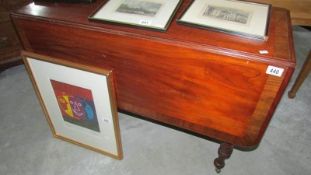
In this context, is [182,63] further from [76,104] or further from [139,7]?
[76,104]

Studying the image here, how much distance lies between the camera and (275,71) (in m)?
→ 0.76

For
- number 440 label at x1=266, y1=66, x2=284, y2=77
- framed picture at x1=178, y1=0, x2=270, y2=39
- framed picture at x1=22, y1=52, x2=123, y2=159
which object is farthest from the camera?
framed picture at x1=22, y1=52, x2=123, y2=159

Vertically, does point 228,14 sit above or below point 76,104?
above

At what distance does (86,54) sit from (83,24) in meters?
0.13

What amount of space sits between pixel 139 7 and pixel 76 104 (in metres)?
0.53

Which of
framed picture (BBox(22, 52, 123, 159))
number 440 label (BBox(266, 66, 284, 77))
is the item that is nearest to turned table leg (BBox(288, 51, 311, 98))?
number 440 label (BBox(266, 66, 284, 77))

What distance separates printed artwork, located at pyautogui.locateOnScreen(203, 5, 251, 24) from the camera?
0.92m

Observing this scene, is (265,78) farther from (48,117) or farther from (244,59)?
(48,117)

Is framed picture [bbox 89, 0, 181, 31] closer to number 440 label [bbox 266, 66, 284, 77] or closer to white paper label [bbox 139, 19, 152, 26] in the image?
white paper label [bbox 139, 19, 152, 26]

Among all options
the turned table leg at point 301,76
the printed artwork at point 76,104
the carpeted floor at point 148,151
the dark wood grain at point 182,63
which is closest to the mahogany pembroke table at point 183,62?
the dark wood grain at point 182,63

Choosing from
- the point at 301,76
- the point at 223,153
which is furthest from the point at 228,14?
the point at 301,76

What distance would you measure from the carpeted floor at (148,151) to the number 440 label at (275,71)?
0.68 m

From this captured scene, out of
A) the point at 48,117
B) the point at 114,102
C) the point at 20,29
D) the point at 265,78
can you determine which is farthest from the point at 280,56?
the point at 48,117

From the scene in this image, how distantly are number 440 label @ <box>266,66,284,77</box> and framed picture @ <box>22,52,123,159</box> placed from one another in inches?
21.3
